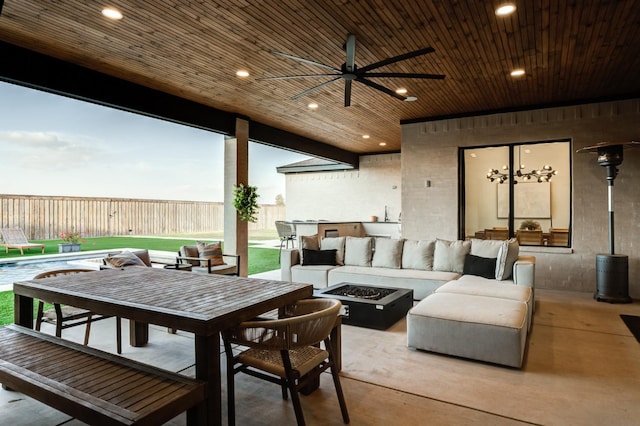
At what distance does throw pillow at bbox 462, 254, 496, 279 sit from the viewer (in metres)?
4.66

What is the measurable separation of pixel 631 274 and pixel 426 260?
306 cm

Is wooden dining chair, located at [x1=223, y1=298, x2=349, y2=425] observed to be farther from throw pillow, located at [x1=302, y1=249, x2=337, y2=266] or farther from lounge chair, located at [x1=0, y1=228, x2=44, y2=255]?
lounge chair, located at [x1=0, y1=228, x2=44, y2=255]

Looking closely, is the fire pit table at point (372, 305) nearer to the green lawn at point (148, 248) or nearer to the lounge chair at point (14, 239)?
the green lawn at point (148, 248)

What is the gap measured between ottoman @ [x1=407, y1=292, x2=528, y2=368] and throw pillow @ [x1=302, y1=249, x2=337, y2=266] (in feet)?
7.78

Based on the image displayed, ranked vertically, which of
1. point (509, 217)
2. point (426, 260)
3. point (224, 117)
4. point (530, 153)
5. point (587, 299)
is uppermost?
point (224, 117)

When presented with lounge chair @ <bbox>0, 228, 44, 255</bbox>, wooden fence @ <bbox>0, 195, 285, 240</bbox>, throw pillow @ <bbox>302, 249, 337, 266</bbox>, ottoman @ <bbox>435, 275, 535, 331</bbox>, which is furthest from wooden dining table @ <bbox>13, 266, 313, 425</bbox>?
wooden fence @ <bbox>0, 195, 285, 240</bbox>

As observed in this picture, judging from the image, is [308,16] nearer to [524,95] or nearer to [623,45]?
[623,45]

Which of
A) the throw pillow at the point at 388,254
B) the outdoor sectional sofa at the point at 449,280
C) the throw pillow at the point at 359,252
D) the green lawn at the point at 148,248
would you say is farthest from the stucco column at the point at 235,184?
the throw pillow at the point at 388,254

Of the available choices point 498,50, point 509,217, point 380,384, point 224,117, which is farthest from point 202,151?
point 380,384

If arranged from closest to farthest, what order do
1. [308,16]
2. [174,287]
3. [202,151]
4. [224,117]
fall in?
1. [174,287]
2. [308,16]
3. [224,117]
4. [202,151]

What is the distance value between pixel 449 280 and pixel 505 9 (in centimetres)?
303

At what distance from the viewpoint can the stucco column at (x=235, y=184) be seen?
645 centimetres

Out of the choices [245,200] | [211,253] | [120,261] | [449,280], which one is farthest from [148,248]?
[449,280]

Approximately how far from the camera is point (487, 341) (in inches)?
115
